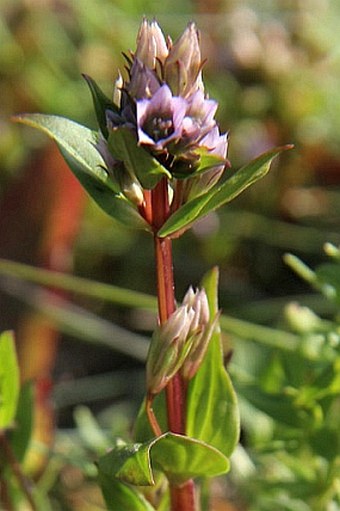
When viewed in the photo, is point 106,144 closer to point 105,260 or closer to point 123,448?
point 123,448

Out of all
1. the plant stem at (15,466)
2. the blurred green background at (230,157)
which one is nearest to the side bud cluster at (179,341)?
the plant stem at (15,466)

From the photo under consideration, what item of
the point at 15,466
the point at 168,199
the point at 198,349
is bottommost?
the point at 15,466

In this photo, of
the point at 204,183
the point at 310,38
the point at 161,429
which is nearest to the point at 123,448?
the point at 161,429

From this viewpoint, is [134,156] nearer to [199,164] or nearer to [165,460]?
[199,164]

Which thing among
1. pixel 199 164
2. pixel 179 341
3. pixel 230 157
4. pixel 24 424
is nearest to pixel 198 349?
pixel 179 341

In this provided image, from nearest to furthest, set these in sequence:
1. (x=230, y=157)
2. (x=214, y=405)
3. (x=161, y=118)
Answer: (x=161, y=118)
(x=214, y=405)
(x=230, y=157)

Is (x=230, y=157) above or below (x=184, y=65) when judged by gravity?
below

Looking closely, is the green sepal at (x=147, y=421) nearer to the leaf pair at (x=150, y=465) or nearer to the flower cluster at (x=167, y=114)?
the leaf pair at (x=150, y=465)
